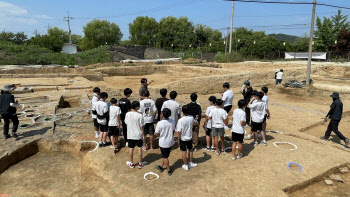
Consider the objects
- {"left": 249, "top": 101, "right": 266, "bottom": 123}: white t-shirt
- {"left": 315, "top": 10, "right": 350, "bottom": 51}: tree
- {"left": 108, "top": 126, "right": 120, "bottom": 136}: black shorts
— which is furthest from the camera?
{"left": 315, "top": 10, "right": 350, "bottom": 51}: tree

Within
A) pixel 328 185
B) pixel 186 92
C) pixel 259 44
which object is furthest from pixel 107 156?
pixel 259 44

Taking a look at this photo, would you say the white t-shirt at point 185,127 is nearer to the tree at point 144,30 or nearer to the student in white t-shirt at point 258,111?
the student in white t-shirt at point 258,111

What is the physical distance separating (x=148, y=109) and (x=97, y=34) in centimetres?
5735

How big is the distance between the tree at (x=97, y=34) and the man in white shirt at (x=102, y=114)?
56.0m

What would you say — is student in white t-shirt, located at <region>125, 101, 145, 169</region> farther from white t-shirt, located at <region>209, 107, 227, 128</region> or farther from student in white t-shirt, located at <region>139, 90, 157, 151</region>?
white t-shirt, located at <region>209, 107, 227, 128</region>

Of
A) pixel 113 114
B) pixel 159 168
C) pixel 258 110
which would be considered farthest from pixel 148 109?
pixel 258 110

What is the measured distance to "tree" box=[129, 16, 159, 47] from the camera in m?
57.1

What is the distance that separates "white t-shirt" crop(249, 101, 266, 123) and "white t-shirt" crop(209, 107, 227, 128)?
1.11m

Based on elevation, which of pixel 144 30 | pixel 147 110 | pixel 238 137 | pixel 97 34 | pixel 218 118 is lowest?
pixel 238 137

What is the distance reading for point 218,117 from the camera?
193 inches

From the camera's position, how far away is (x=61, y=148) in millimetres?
5895

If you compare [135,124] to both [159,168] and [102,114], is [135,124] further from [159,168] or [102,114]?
[102,114]

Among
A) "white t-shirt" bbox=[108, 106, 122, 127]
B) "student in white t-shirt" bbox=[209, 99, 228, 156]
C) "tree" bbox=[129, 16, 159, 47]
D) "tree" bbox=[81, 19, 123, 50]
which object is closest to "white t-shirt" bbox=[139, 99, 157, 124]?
"white t-shirt" bbox=[108, 106, 122, 127]

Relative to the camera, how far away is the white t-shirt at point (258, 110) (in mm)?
5562
